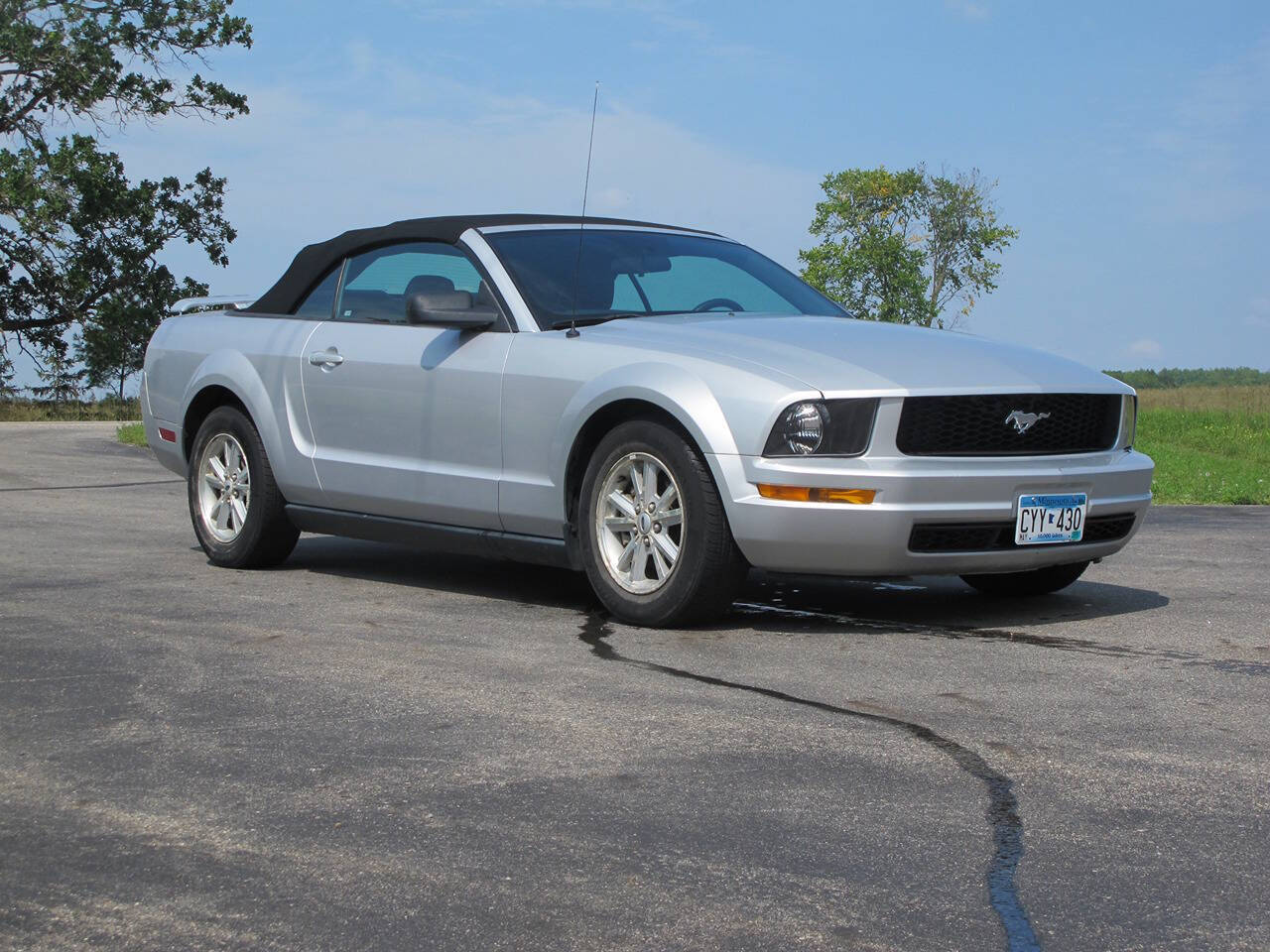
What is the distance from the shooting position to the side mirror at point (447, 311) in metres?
6.88

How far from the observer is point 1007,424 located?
6.25m

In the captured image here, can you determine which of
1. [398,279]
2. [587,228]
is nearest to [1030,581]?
[587,228]

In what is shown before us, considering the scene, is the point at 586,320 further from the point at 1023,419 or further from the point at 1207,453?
the point at 1207,453

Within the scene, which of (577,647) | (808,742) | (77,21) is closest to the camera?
(808,742)

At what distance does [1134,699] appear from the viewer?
16.5 feet

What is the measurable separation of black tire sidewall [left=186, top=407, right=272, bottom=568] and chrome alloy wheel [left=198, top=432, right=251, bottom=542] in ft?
0.08

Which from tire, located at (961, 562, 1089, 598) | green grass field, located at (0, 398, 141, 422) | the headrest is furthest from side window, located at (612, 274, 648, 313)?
green grass field, located at (0, 398, 141, 422)

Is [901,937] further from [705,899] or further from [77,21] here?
[77,21]

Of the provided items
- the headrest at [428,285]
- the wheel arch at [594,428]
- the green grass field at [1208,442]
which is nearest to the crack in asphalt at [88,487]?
the headrest at [428,285]

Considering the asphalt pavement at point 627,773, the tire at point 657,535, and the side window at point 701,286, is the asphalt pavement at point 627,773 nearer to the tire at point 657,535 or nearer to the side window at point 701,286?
the tire at point 657,535

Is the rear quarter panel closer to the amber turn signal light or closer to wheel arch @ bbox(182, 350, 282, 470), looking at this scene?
wheel arch @ bbox(182, 350, 282, 470)

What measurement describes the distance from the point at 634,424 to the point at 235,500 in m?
2.74

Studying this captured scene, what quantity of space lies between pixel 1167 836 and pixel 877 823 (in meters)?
0.61

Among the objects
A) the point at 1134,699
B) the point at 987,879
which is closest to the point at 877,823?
the point at 987,879
